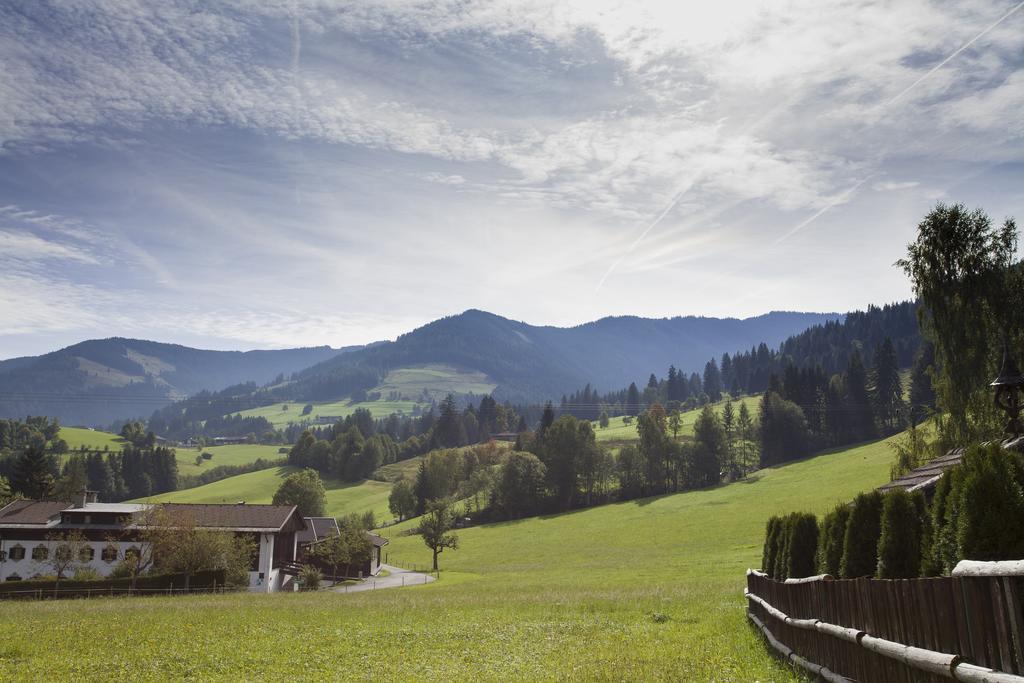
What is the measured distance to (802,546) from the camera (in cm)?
2050

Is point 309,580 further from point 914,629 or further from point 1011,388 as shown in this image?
Result: point 914,629

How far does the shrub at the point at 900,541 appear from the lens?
13016 mm

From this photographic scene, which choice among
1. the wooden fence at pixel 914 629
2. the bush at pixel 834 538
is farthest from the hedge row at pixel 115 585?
the wooden fence at pixel 914 629

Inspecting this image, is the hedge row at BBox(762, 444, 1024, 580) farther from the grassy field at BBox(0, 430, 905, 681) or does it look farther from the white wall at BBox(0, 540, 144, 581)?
the white wall at BBox(0, 540, 144, 581)

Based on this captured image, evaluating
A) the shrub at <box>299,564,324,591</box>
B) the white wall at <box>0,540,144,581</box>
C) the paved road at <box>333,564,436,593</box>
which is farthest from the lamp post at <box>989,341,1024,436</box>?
the white wall at <box>0,540,144,581</box>

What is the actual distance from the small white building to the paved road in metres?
7.68

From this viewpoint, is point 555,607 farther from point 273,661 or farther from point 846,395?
point 846,395

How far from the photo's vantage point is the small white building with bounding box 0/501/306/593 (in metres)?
67.8

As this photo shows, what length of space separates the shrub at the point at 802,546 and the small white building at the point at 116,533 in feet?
192

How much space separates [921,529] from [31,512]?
89.5 m

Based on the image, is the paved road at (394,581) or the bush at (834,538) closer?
the bush at (834,538)

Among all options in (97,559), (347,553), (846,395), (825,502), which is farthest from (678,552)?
(846,395)

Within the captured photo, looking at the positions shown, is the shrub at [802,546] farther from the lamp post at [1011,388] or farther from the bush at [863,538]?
the lamp post at [1011,388]

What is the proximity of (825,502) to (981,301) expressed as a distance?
145 feet
